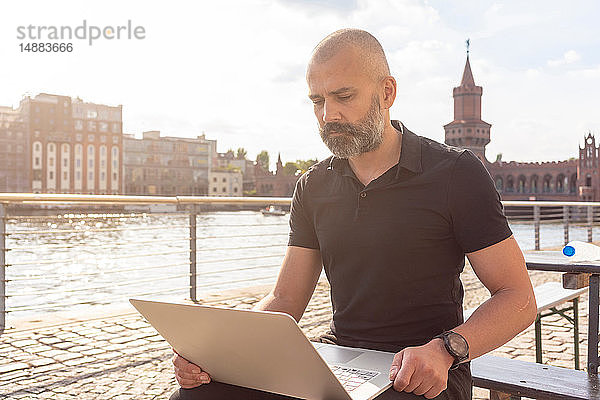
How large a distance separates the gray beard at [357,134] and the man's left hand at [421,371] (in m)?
0.53

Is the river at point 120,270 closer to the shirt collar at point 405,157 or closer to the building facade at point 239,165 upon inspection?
the shirt collar at point 405,157

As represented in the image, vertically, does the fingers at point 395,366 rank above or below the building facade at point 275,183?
below

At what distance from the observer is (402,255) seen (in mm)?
1447

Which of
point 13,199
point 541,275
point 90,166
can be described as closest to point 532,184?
point 90,166

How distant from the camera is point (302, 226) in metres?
Answer: 1.72

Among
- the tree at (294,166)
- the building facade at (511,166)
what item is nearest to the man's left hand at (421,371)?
the building facade at (511,166)

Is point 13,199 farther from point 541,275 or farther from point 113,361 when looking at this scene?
point 541,275

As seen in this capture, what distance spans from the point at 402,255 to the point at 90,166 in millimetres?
70902

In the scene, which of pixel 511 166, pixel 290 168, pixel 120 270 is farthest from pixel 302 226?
pixel 290 168

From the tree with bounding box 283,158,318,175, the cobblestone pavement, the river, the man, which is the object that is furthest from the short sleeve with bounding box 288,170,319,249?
the tree with bounding box 283,158,318,175

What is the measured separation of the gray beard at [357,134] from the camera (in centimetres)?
150

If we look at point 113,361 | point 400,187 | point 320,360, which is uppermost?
point 400,187

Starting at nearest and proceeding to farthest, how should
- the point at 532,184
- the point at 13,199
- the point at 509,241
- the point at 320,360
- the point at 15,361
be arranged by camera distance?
the point at 320,360 → the point at 509,241 → the point at 15,361 → the point at 13,199 → the point at 532,184

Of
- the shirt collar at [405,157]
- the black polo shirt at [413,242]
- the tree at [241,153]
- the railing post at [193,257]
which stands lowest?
the railing post at [193,257]
